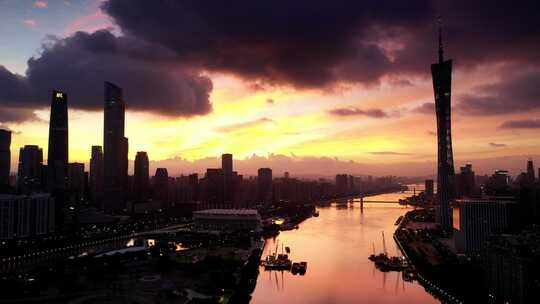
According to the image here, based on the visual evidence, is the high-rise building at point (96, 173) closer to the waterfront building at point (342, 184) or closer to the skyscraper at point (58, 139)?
the skyscraper at point (58, 139)

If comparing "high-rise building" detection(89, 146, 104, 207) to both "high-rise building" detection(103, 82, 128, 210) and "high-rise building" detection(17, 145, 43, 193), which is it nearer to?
"high-rise building" detection(103, 82, 128, 210)

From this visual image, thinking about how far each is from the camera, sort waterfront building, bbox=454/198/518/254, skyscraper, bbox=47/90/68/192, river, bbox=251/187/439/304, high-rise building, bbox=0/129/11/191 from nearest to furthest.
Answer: river, bbox=251/187/439/304, waterfront building, bbox=454/198/518/254, skyscraper, bbox=47/90/68/192, high-rise building, bbox=0/129/11/191

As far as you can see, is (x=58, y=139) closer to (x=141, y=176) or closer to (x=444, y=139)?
(x=141, y=176)

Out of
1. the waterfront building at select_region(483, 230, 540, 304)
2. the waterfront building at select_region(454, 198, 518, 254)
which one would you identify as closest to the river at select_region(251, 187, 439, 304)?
the waterfront building at select_region(483, 230, 540, 304)

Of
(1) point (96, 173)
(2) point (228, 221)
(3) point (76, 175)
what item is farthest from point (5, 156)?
(2) point (228, 221)

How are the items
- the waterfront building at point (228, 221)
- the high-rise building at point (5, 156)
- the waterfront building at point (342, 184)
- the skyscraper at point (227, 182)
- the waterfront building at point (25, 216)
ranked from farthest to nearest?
the waterfront building at point (342, 184), the skyscraper at point (227, 182), the high-rise building at point (5, 156), the waterfront building at point (228, 221), the waterfront building at point (25, 216)

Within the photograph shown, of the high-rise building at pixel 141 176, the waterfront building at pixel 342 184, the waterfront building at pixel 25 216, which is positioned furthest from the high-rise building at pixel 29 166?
the waterfront building at pixel 342 184

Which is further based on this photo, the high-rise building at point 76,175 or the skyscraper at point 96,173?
the skyscraper at point 96,173

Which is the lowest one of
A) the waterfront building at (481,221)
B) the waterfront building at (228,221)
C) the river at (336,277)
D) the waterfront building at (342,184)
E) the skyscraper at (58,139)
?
the river at (336,277)
